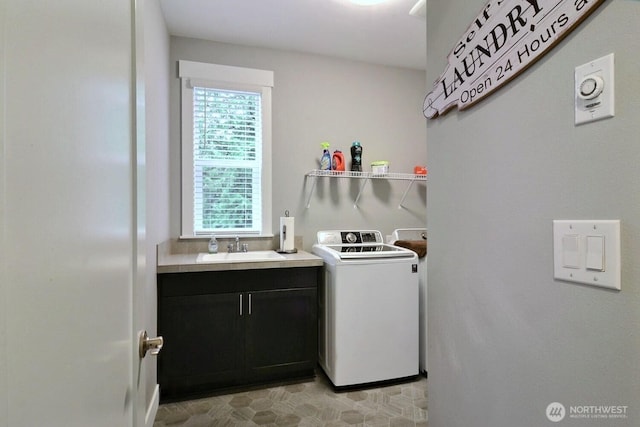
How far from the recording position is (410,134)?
339cm

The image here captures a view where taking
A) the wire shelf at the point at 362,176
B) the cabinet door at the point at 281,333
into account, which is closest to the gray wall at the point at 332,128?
the wire shelf at the point at 362,176

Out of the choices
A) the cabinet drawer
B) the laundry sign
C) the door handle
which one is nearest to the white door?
the door handle

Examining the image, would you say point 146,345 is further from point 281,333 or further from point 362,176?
point 362,176

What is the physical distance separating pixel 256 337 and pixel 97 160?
78.6 inches

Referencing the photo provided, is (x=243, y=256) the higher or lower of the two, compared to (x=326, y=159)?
lower

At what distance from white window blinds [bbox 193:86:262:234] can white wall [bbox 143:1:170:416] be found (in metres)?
0.30

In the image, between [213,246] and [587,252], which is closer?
[587,252]

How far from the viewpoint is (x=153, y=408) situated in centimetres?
193

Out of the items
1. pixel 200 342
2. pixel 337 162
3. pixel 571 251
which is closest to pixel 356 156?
pixel 337 162

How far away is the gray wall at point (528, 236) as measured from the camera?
603 millimetres

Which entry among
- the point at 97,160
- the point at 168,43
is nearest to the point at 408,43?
the point at 168,43

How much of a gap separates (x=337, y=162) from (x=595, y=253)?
2475 mm

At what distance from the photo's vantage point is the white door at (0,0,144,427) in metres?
0.33

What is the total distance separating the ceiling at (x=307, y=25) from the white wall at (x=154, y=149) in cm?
27
